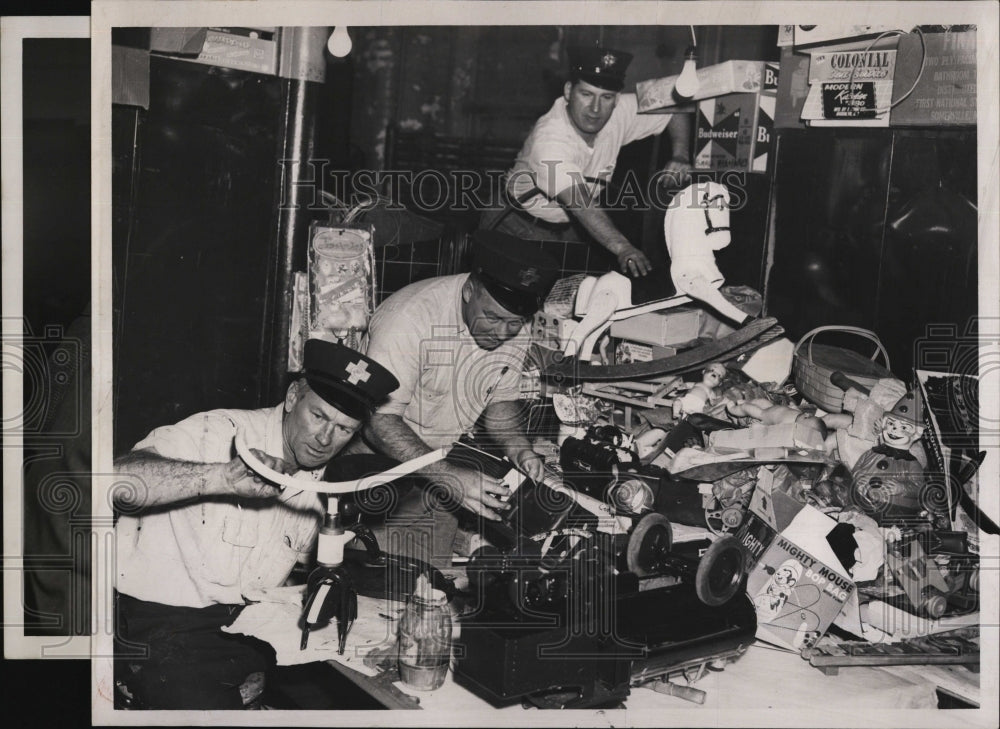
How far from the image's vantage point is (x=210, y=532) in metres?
3.44

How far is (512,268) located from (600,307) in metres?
0.36

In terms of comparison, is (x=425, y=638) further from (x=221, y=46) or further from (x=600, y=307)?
(x=221, y=46)

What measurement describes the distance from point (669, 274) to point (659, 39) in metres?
0.82

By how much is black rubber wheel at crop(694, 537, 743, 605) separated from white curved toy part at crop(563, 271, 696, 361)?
82 centimetres

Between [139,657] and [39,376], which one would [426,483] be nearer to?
[139,657]

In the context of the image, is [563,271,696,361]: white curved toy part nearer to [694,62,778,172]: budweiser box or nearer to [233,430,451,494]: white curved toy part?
[694,62,778,172]: budweiser box

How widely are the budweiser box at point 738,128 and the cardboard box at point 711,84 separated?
2 centimetres

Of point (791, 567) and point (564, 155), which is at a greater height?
point (564, 155)

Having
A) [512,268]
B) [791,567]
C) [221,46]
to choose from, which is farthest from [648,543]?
[221,46]

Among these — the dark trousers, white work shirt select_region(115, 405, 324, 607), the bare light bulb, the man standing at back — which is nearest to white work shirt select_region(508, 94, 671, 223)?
the man standing at back

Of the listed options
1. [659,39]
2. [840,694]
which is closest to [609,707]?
[840,694]

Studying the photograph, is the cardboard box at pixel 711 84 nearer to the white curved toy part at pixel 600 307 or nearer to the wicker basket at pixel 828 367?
the white curved toy part at pixel 600 307

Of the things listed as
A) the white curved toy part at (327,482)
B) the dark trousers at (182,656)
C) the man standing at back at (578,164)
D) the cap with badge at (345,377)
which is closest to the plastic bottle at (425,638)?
the white curved toy part at (327,482)

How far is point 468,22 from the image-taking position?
3391mm
